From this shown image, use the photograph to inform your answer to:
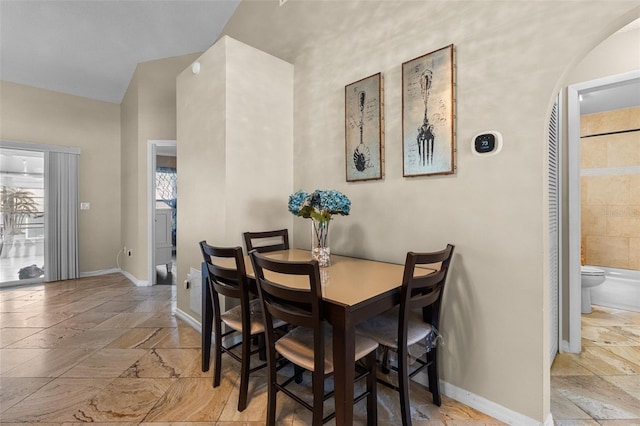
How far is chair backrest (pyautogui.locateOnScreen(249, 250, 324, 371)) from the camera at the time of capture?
1.20 m

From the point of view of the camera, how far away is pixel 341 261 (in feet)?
6.81

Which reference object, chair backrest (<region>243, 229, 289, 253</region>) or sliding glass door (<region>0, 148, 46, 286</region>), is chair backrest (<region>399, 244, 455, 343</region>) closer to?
chair backrest (<region>243, 229, 289, 253</region>)

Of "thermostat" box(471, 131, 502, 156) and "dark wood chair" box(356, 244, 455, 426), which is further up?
"thermostat" box(471, 131, 502, 156)

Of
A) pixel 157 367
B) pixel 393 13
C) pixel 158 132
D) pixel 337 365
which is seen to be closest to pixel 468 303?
pixel 337 365

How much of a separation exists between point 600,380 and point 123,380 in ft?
10.4

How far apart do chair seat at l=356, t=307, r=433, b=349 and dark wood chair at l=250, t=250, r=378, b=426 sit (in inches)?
3.6

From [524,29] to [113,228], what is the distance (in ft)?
19.5

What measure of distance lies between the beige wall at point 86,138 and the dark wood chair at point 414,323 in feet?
16.8

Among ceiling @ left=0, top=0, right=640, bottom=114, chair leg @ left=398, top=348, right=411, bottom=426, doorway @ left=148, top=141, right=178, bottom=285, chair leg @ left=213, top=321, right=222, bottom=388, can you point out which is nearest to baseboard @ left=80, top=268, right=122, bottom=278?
doorway @ left=148, top=141, right=178, bottom=285

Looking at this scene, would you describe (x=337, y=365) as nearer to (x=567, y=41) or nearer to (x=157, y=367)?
(x=157, y=367)

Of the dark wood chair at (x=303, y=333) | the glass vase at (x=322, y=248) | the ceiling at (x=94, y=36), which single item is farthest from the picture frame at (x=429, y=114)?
the ceiling at (x=94, y=36)

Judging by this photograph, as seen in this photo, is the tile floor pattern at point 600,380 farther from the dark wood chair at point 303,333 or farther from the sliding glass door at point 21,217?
the sliding glass door at point 21,217

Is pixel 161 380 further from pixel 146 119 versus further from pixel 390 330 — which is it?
pixel 146 119

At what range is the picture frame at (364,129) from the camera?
6.89 feet
